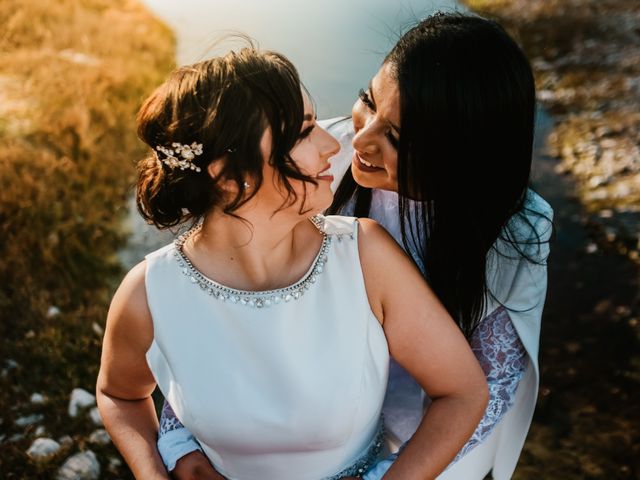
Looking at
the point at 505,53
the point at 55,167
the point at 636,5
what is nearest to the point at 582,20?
the point at 636,5

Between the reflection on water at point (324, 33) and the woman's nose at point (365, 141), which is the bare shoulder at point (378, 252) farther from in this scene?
the reflection on water at point (324, 33)

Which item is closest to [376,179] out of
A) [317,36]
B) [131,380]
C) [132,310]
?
[132,310]

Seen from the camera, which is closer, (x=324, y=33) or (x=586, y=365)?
(x=586, y=365)

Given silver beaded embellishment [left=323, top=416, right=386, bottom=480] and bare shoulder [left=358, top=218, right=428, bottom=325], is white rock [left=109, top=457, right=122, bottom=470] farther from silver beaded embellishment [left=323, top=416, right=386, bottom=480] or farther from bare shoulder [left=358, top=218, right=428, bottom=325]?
bare shoulder [left=358, top=218, right=428, bottom=325]

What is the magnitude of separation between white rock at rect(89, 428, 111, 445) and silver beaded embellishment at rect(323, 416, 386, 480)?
1.68m

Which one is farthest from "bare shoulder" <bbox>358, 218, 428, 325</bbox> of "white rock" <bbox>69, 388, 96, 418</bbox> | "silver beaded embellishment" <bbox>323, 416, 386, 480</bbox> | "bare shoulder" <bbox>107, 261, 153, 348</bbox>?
"white rock" <bbox>69, 388, 96, 418</bbox>

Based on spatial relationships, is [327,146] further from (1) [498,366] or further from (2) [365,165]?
A: (1) [498,366]

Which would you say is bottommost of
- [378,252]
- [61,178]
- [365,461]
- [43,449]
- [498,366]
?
[43,449]

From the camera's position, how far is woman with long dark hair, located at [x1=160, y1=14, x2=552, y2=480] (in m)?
2.12

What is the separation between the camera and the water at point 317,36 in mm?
2484

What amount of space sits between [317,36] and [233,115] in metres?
2.79

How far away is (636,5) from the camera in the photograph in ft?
32.4

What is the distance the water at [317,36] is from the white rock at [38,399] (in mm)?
1482

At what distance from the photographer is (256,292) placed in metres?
2.01
